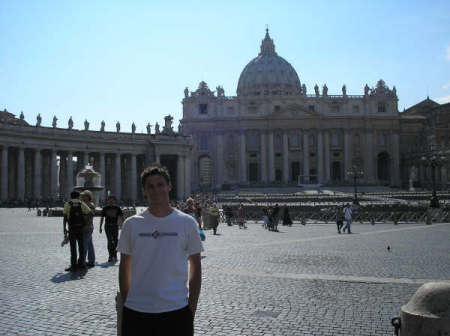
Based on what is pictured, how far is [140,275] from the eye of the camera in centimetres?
478

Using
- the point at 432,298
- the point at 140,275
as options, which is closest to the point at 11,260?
the point at 140,275

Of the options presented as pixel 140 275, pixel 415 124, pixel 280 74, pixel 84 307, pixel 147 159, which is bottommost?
pixel 84 307

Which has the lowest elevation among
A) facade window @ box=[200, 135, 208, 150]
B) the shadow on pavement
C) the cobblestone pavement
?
the cobblestone pavement

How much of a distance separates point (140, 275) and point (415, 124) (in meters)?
116

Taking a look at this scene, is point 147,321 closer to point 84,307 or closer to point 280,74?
point 84,307

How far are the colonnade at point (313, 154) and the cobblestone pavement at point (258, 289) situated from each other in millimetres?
87084

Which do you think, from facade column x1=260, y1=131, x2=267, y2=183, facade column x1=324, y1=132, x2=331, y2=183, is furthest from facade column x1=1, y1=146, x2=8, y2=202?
facade column x1=324, y1=132, x2=331, y2=183

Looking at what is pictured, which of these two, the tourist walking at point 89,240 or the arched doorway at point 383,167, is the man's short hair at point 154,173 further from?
the arched doorway at point 383,167

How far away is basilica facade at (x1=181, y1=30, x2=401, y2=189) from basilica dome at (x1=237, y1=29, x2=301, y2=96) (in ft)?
71.4

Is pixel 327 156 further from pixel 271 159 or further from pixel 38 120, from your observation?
pixel 38 120

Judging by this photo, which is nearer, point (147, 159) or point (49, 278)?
point (49, 278)

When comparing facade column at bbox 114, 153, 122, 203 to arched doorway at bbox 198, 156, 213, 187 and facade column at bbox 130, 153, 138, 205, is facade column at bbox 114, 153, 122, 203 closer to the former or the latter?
facade column at bbox 130, 153, 138, 205

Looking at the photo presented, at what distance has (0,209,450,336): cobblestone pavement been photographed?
8016mm

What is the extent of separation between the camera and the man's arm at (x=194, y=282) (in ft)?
15.9
